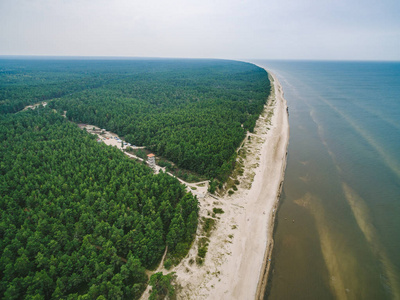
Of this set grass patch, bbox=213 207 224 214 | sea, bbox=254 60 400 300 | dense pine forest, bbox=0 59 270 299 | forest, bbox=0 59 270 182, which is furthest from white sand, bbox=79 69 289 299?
forest, bbox=0 59 270 182

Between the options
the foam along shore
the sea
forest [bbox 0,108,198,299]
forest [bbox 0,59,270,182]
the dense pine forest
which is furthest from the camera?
forest [bbox 0,59,270,182]

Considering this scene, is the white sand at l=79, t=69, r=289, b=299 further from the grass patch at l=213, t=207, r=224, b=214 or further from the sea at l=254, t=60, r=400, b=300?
the sea at l=254, t=60, r=400, b=300

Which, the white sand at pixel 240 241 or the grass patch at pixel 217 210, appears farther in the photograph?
the grass patch at pixel 217 210

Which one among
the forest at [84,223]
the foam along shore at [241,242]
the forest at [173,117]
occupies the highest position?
the forest at [173,117]

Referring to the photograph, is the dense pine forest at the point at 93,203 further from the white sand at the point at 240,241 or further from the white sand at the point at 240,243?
the white sand at the point at 240,241

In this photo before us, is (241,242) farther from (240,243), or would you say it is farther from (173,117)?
(173,117)

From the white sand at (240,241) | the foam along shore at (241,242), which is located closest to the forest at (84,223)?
the foam along shore at (241,242)
